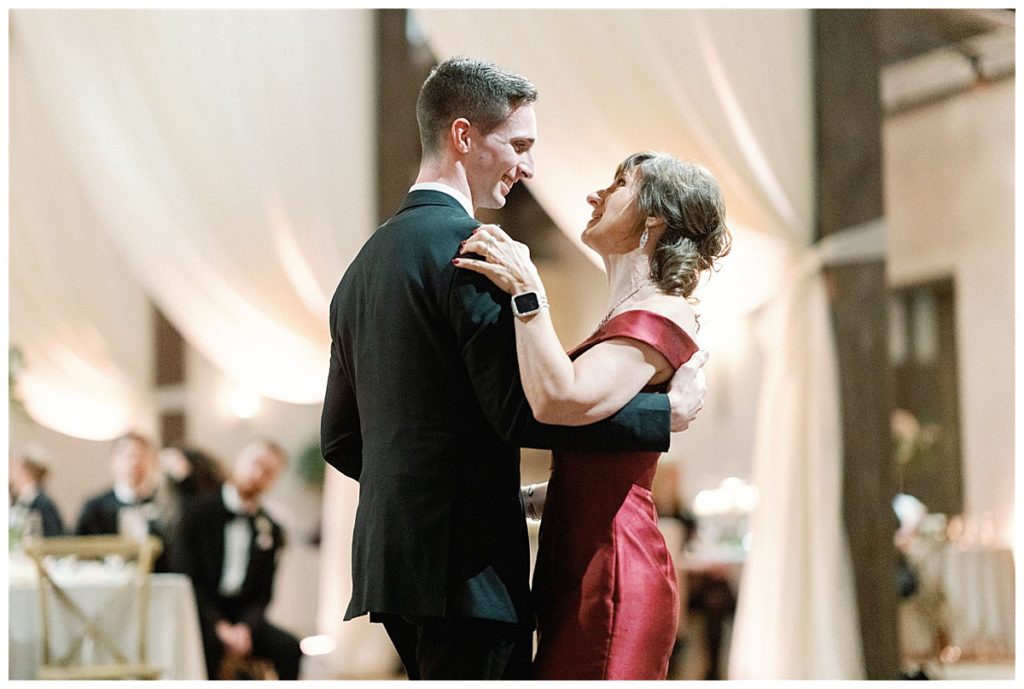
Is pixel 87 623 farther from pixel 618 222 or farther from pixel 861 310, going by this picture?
pixel 618 222

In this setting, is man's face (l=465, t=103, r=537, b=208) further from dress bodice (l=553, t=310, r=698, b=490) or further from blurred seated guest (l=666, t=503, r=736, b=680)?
blurred seated guest (l=666, t=503, r=736, b=680)

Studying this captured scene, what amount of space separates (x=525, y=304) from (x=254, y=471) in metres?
4.36

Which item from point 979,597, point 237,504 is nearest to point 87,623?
point 237,504

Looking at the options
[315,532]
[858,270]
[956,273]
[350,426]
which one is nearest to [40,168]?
[315,532]

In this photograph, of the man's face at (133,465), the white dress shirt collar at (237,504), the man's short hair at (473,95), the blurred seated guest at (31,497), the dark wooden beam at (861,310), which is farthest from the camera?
the man's face at (133,465)

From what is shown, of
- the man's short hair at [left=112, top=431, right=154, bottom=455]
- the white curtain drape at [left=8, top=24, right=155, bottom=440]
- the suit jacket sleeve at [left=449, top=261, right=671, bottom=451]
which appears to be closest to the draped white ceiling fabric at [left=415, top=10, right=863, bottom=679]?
the white curtain drape at [left=8, top=24, right=155, bottom=440]

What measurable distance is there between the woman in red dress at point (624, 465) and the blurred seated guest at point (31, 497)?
15.2 ft

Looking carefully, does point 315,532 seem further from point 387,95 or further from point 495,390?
point 495,390

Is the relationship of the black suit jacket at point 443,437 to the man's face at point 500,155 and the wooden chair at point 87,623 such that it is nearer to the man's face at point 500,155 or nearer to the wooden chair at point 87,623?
the man's face at point 500,155

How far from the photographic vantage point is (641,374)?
215 centimetres

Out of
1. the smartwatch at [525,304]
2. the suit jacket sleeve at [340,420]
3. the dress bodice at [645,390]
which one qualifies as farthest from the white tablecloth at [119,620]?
the smartwatch at [525,304]

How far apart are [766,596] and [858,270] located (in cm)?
156

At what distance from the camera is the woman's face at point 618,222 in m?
2.34

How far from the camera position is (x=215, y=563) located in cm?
605
